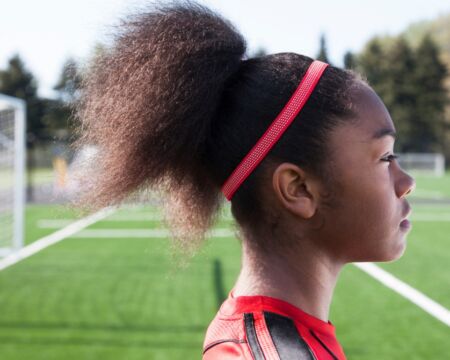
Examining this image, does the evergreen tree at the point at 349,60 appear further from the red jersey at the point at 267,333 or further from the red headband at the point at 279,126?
the red jersey at the point at 267,333

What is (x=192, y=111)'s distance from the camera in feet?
4.42

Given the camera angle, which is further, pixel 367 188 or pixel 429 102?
pixel 429 102

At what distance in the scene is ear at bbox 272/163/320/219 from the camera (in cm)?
123

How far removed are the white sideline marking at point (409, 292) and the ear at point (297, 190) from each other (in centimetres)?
489

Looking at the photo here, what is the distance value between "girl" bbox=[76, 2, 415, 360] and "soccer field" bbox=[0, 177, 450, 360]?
45cm

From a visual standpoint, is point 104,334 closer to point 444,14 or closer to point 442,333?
A: point 442,333

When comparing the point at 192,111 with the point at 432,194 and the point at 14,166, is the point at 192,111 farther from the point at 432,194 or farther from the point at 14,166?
the point at 432,194

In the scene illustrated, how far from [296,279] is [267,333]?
0.61 feet

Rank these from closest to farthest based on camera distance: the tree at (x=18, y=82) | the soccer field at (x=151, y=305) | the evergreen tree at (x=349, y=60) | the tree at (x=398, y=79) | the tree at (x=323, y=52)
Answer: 1. the tree at (x=323, y=52)
2. the evergreen tree at (x=349, y=60)
3. the soccer field at (x=151, y=305)
4. the tree at (x=18, y=82)
5. the tree at (x=398, y=79)

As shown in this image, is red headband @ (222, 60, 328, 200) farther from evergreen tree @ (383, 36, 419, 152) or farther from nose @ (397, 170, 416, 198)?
evergreen tree @ (383, 36, 419, 152)

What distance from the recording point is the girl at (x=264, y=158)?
123 centimetres

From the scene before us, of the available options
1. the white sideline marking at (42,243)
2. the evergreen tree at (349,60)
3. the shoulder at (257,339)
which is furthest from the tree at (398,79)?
the shoulder at (257,339)

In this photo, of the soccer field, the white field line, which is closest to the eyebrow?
the soccer field

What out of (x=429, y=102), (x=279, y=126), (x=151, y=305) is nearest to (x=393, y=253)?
(x=279, y=126)
